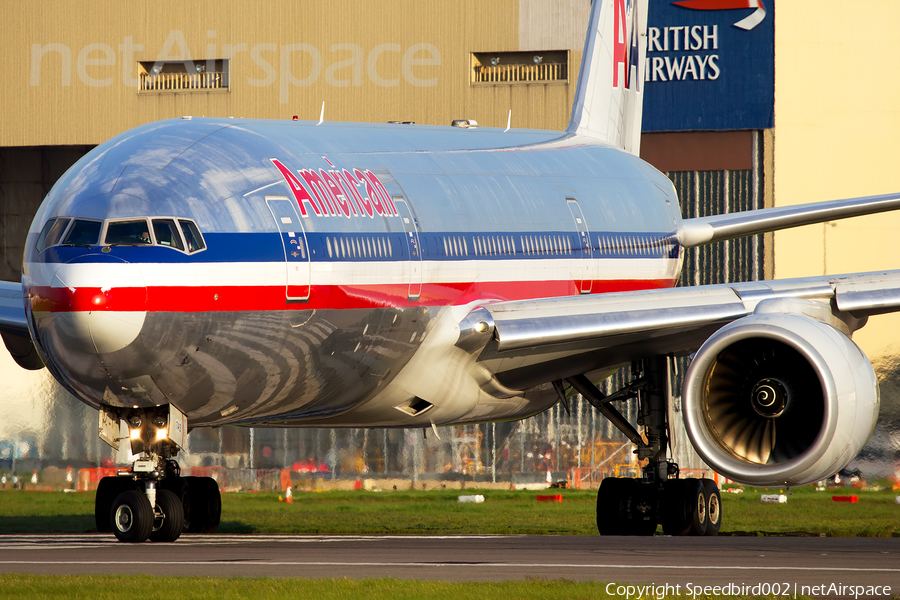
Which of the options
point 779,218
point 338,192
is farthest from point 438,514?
point 338,192

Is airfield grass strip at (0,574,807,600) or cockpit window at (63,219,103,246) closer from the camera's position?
airfield grass strip at (0,574,807,600)

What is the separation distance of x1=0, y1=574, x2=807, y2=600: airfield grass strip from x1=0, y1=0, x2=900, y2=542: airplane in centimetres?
254

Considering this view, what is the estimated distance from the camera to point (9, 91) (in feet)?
127

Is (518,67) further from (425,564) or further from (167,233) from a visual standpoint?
(425,564)

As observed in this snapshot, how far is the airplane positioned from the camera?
44.2 feet

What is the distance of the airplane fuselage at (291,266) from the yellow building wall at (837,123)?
16.5m

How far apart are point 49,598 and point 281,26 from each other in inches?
1114

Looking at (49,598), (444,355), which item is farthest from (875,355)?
(49,598)

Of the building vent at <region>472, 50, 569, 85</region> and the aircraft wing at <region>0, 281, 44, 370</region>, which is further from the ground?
the building vent at <region>472, 50, 569, 85</region>

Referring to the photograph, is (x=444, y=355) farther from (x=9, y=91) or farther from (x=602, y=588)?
(x=9, y=91)

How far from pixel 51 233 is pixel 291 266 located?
2.24 metres

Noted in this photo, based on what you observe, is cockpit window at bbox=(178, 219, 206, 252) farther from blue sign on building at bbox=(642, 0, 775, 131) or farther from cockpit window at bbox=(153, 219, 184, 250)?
blue sign on building at bbox=(642, 0, 775, 131)
